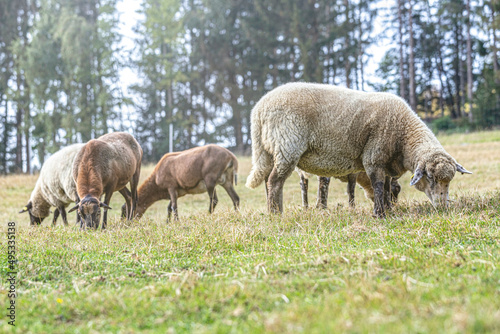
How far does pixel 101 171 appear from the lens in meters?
8.30

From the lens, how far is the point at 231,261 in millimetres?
4227

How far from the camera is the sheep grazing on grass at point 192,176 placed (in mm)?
10906

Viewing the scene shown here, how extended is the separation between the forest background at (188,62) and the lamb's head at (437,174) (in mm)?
20916

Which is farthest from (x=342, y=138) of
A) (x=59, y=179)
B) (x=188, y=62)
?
(x=188, y=62)

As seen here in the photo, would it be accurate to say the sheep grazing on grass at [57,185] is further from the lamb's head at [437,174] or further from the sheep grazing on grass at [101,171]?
the lamb's head at [437,174]

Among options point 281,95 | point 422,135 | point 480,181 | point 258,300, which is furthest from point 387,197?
point 480,181

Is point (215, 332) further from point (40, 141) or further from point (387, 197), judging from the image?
point (40, 141)

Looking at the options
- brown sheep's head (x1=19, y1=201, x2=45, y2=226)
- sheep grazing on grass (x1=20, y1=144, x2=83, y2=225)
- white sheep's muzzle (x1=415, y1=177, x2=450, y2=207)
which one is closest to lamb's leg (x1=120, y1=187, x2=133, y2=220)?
sheep grazing on grass (x1=20, y1=144, x2=83, y2=225)

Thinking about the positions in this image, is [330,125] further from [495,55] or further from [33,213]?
[495,55]

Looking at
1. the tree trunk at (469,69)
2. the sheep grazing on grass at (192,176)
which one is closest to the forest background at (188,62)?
the tree trunk at (469,69)

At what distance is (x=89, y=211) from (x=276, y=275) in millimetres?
4927

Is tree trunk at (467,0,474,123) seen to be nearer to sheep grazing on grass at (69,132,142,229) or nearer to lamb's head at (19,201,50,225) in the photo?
sheep grazing on grass at (69,132,142,229)

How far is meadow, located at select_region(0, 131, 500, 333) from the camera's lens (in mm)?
2383

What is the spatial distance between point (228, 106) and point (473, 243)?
29.4 m
